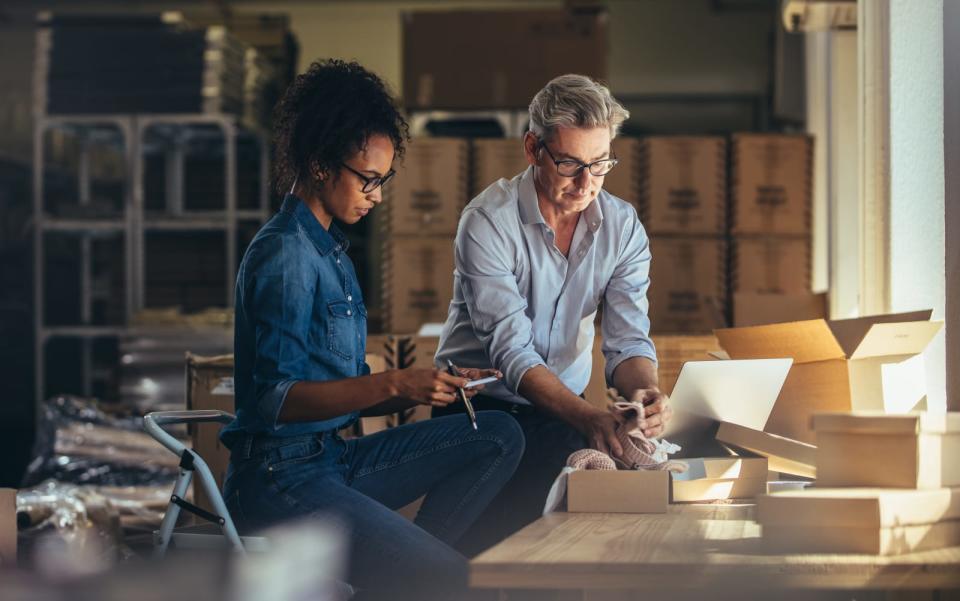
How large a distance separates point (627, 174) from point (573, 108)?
2.75 m

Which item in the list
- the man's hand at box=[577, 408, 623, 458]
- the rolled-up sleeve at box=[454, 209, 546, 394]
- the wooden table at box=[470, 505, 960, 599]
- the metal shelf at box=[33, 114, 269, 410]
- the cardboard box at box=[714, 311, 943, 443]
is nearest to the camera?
the wooden table at box=[470, 505, 960, 599]

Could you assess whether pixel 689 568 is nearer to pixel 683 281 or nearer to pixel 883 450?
pixel 883 450

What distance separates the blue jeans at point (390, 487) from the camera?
6.65ft

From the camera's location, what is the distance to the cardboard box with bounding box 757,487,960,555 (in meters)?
1.66

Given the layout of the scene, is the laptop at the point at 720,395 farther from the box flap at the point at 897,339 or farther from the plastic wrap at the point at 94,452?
the plastic wrap at the point at 94,452

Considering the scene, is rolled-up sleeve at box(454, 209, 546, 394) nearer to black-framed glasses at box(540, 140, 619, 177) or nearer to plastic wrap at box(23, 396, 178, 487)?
black-framed glasses at box(540, 140, 619, 177)

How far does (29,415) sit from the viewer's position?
781cm

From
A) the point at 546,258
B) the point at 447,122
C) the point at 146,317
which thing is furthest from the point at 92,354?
the point at 546,258

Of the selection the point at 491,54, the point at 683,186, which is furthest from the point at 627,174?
the point at 491,54

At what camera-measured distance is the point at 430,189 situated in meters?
5.30

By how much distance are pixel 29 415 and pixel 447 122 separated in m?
3.68

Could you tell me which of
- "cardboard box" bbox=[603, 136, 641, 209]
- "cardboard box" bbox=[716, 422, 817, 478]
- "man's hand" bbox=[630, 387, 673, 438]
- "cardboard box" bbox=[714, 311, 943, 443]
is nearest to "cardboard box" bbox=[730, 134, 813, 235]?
"cardboard box" bbox=[603, 136, 641, 209]

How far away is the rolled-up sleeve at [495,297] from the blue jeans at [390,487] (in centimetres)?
15

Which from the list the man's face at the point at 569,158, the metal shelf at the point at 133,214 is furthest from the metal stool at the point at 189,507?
the metal shelf at the point at 133,214
